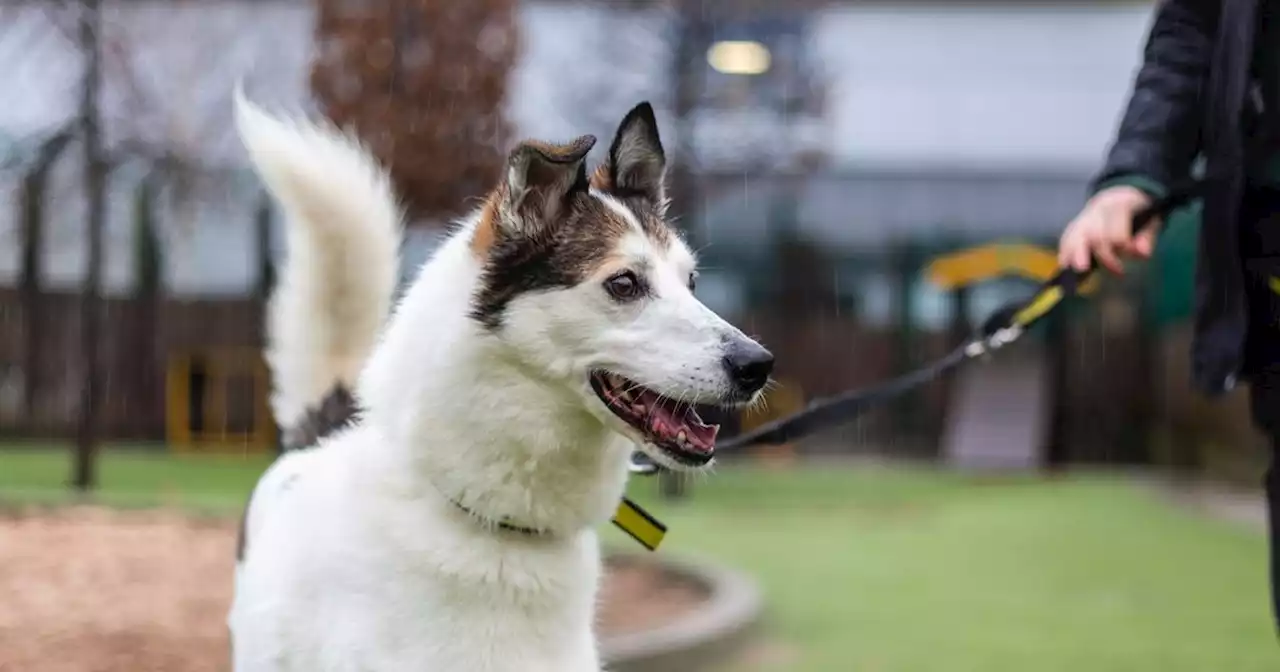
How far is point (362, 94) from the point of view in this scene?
6.61m

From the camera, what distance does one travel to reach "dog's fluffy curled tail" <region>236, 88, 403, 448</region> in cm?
252

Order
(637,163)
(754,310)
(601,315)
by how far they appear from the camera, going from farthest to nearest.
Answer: (754,310) → (637,163) → (601,315)

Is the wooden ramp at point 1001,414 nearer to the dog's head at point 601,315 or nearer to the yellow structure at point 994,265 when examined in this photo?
the yellow structure at point 994,265

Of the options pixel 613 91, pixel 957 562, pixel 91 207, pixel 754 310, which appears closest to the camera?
pixel 957 562

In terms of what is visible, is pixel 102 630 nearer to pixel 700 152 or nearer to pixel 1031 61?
pixel 700 152

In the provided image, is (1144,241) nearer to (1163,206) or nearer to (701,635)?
(1163,206)

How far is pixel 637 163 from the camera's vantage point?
2.27 meters

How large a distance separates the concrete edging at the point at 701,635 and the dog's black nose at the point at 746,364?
2346 mm

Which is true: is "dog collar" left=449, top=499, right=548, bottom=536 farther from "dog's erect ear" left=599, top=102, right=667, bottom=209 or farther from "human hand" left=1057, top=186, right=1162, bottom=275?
"human hand" left=1057, top=186, right=1162, bottom=275

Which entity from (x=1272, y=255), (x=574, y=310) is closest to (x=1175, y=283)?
(x=1272, y=255)

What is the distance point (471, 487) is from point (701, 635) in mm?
2911

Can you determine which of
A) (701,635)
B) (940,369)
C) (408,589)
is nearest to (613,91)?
(701,635)

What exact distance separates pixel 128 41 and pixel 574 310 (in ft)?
25.3

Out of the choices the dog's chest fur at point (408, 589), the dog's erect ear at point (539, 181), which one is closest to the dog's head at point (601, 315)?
the dog's erect ear at point (539, 181)
